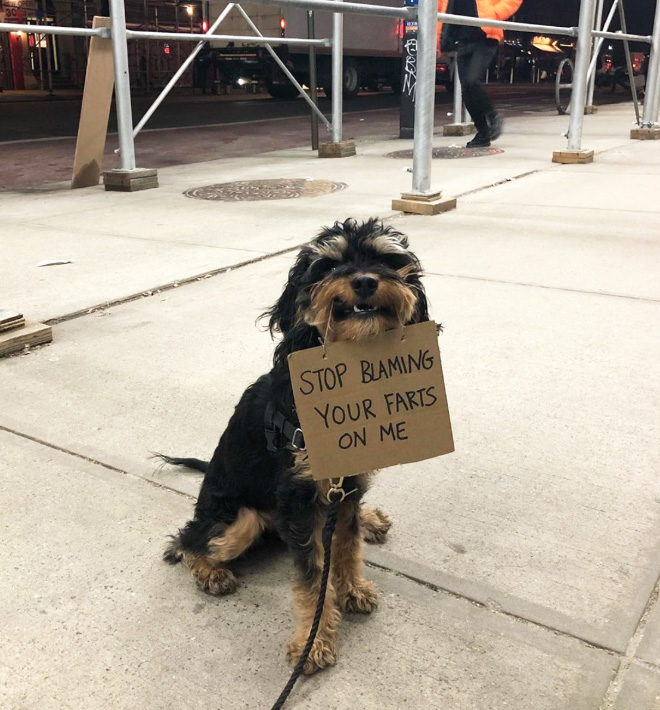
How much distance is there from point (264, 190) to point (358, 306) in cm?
661

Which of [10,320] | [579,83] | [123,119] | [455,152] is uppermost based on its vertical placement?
[579,83]

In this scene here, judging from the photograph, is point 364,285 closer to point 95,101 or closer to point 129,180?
point 129,180

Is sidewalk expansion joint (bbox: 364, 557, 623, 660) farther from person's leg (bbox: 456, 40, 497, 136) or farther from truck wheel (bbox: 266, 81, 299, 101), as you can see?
truck wheel (bbox: 266, 81, 299, 101)

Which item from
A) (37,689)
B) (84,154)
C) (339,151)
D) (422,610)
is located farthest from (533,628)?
(339,151)

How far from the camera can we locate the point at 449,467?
9.29 ft

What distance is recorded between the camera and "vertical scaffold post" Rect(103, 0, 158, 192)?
24.4 ft

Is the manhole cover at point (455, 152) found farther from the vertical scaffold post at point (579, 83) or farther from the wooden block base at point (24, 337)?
the wooden block base at point (24, 337)

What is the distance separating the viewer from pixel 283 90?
78.5ft

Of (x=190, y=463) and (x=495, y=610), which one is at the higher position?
(x=190, y=463)

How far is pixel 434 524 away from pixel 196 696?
0.95 m

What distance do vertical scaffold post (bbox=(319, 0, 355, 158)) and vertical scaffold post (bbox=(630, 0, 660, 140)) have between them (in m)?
4.60

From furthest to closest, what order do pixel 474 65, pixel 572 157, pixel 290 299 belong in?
pixel 474 65 < pixel 572 157 < pixel 290 299

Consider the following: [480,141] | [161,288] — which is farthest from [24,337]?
[480,141]

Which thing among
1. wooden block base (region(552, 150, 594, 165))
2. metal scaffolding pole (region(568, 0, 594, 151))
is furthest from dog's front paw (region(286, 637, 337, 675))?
wooden block base (region(552, 150, 594, 165))
